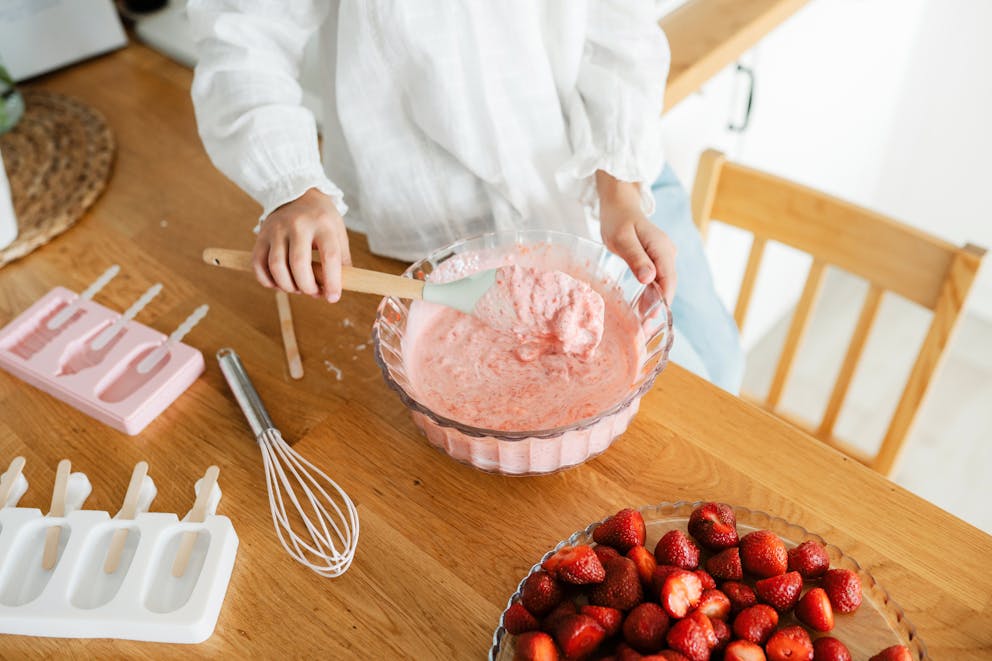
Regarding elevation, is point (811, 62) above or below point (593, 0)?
below

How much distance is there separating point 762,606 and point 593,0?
0.78 meters

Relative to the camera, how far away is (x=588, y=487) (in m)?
0.83

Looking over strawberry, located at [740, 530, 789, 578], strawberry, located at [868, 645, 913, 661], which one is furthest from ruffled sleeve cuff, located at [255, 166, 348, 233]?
strawberry, located at [868, 645, 913, 661]

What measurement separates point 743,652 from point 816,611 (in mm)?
87

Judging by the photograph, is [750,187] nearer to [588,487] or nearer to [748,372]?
[588,487]

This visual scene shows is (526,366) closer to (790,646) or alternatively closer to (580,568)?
(580,568)

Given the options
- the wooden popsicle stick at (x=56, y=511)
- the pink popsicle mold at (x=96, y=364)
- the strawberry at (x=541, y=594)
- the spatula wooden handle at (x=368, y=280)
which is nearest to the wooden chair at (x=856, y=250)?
the spatula wooden handle at (x=368, y=280)

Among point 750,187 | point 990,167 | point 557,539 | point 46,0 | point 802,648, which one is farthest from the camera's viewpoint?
point 990,167

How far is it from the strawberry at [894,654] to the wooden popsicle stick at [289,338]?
677 millimetres

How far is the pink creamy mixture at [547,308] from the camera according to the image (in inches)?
32.6

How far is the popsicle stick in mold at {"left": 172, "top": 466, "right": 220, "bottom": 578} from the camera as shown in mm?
773

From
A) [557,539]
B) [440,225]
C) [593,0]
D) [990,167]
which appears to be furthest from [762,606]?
[990,167]

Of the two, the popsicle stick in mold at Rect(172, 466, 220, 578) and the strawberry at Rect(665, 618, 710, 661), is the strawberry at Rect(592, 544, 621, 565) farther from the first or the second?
the popsicle stick in mold at Rect(172, 466, 220, 578)

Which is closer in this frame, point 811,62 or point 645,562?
point 645,562
